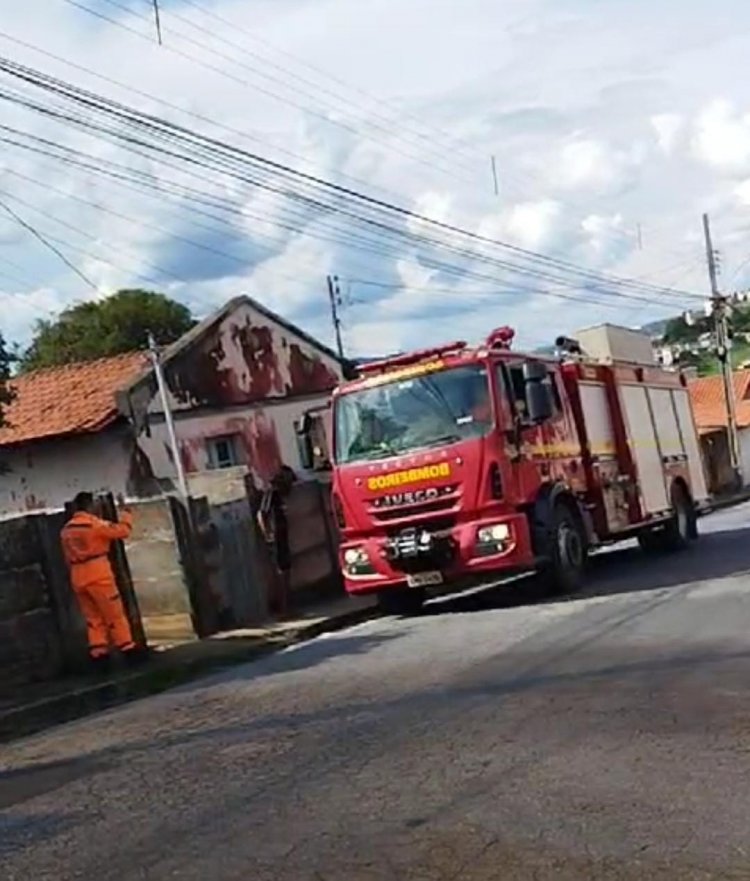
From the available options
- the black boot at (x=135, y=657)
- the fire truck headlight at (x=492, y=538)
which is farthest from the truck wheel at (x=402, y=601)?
the black boot at (x=135, y=657)

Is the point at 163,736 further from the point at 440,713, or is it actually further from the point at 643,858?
the point at 643,858

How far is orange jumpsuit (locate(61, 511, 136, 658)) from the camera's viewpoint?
1412 cm

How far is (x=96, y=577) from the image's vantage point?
557 inches

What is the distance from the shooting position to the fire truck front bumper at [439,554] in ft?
51.4

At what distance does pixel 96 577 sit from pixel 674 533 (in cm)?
1061

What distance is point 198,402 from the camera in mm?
27781

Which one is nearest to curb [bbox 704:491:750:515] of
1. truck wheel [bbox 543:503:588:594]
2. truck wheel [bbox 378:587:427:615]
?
truck wheel [bbox 543:503:588:594]

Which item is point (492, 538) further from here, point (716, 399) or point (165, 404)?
point (716, 399)

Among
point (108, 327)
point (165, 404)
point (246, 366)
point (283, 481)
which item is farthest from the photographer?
point (108, 327)

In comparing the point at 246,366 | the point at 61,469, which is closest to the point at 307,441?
the point at 61,469

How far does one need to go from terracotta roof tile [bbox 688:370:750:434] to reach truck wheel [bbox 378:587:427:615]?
45.9 m

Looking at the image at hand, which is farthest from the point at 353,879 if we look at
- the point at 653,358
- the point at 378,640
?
the point at 653,358

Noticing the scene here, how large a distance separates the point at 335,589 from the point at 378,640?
5.71 metres

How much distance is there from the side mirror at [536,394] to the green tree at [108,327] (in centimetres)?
3800
